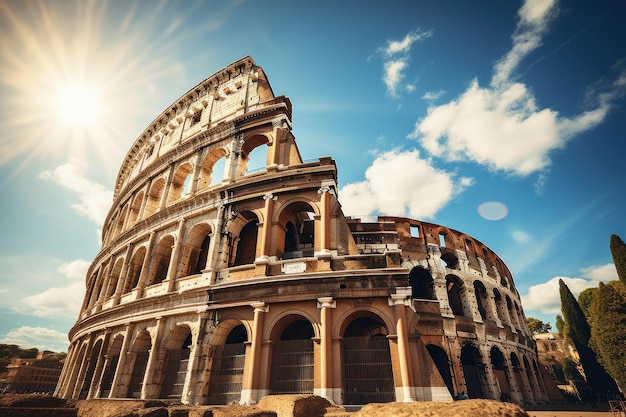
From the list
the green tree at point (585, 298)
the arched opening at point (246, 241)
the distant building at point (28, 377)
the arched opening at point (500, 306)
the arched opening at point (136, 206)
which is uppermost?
the arched opening at point (136, 206)

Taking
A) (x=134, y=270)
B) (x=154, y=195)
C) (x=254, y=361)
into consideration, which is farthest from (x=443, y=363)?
(x=154, y=195)

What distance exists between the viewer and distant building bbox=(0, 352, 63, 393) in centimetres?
4125

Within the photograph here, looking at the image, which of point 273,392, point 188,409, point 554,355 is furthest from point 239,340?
point 554,355

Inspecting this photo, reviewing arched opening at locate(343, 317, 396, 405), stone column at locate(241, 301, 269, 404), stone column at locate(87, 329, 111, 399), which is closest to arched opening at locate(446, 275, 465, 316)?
arched opening at locate(343, 317, 396, 405)

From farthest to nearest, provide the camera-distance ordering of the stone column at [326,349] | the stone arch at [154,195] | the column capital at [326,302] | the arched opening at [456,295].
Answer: the arched opening at [456,295] < the stone arch at [154,195] < the column capital at [326,302] < the stone column at [326,349]

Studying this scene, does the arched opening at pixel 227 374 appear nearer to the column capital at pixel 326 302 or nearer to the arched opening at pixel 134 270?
the column capital at pixel 326 302

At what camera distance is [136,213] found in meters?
20.1

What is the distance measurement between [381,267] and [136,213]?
17.3 metres

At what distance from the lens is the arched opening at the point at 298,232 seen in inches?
512

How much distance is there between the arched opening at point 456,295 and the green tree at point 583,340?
14512 millimetres

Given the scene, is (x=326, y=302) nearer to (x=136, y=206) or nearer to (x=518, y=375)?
(x=136, y=206)

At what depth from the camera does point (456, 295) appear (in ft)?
63.5

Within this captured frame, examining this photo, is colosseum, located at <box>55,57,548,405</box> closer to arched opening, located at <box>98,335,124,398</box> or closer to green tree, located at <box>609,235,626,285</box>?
arched opening, located at <box>98,335,124,398</box>

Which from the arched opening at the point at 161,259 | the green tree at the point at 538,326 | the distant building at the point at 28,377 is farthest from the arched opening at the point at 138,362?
the green tree at the point at 538,326
